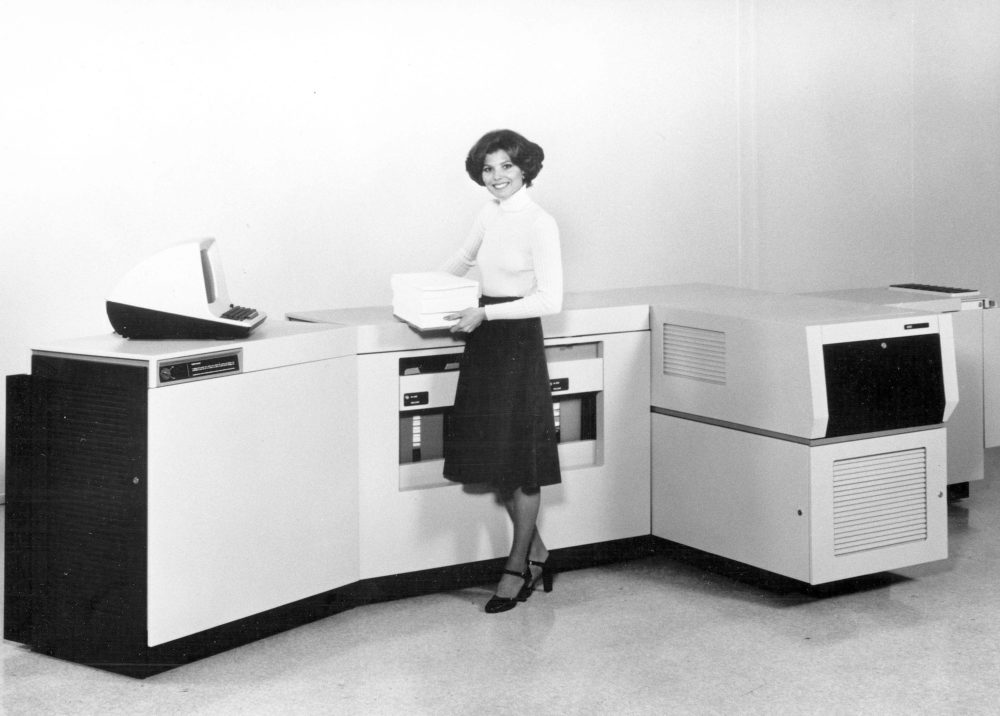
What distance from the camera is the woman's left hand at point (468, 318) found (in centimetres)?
367

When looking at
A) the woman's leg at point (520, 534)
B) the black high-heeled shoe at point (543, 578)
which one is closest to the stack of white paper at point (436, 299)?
the woman's leg at point (520, 534)

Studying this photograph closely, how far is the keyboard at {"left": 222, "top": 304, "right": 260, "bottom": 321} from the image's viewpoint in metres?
3.43

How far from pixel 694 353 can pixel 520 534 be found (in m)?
0.83

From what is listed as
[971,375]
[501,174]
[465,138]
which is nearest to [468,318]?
[501,174]

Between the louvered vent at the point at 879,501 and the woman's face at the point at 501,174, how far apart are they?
4.23 feet

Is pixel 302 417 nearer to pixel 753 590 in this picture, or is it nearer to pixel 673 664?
pixel 673 664

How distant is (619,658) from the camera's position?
3.38m

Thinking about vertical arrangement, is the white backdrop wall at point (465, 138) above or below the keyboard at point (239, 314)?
above

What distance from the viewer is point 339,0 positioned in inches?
204

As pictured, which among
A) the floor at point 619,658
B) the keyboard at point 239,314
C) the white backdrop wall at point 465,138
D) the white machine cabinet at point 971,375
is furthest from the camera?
the white backdrop wall at point 465,138

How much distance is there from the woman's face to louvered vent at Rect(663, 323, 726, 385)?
771mm

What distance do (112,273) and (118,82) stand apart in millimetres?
766

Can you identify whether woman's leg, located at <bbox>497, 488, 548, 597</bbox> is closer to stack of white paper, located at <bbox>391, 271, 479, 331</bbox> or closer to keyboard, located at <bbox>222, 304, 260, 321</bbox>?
stack of white paper, located at <bbox>391, 271, 479, 331</bbox>

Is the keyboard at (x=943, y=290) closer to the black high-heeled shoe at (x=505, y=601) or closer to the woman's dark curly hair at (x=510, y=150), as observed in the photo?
the woman's dark curly hair at (x=510, y=150)
